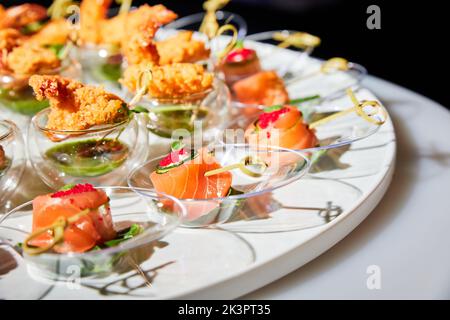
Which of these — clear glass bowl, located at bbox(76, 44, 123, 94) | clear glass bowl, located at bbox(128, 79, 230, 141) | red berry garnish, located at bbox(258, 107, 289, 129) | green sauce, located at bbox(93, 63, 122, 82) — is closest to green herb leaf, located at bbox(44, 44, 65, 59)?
clear glass bowl, located at bbox(76, 44, 123, 94)

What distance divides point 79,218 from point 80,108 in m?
0.47

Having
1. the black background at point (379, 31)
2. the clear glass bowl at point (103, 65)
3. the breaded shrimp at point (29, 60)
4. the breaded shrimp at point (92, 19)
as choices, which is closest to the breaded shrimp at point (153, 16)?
the clear glass bowl at point (103, 65)

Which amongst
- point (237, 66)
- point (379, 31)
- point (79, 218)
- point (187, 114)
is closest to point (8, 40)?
point (187, 114)

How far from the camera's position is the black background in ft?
14.8

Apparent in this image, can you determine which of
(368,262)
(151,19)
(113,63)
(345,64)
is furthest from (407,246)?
(113,63)

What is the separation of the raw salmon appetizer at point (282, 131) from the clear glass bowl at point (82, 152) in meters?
0.38

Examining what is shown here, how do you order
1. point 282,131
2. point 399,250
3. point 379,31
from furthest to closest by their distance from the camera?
point 379,31
point 282,131
point 399,250

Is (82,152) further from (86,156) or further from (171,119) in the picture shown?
(171,119)

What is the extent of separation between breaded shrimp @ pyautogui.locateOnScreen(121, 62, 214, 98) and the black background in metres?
2.46

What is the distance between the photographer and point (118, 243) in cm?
141

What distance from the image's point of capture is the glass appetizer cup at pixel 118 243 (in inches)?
52.6

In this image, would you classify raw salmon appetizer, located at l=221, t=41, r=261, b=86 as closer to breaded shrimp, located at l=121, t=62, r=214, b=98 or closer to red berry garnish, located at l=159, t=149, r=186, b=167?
breaded shrimp, located at l=121, t=62, r=214, b=98

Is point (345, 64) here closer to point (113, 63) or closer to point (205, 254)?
point (113, 63)
